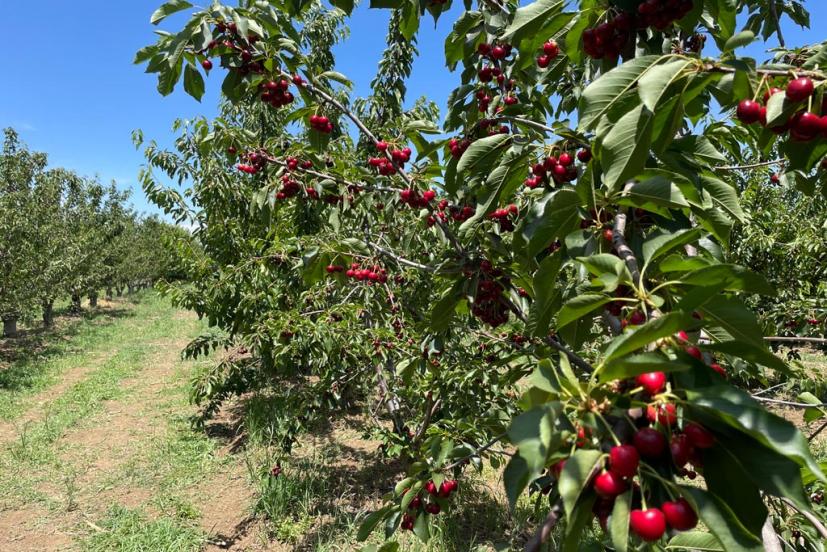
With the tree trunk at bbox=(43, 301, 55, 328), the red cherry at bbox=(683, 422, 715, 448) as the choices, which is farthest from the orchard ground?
the tree trunk at bbox=(43, 301, 55, 328)

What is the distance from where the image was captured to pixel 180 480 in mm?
5551

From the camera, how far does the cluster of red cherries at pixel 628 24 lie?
Result: 35.7 inches

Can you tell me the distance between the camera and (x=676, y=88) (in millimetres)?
871

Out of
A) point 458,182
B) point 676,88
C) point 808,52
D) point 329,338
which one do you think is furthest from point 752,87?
point 329,338

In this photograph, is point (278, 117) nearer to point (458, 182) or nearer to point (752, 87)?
point (458, 182)

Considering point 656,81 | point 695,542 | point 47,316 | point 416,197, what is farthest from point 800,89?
point 47,316

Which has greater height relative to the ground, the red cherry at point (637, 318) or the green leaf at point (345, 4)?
the green leaf at point (345, 4)

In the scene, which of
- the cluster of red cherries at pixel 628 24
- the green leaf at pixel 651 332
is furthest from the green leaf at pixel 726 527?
the cluster of red cherries at pixel 628 24

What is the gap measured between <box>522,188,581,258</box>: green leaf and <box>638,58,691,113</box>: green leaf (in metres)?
0.27

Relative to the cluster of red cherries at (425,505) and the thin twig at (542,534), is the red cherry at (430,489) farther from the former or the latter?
the thin twig at (542,534)

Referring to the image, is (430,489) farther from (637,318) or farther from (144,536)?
(144,536)

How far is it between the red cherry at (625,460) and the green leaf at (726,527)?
86mm

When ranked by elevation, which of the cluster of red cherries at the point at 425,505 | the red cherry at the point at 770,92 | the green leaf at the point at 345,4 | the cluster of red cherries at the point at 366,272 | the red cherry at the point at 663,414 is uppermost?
the green leaf at the point at 345,4

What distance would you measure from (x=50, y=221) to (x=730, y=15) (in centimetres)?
1897
